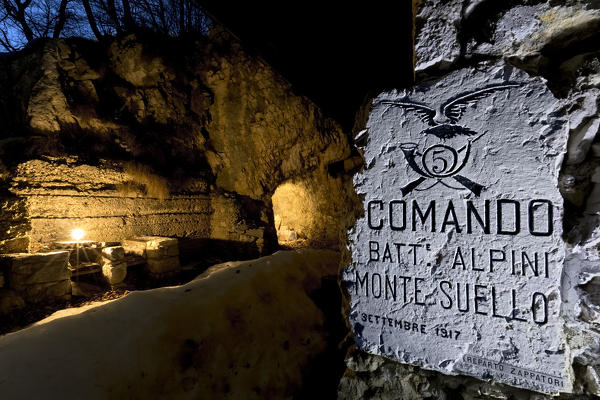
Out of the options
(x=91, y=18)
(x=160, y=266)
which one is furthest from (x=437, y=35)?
(x=91, y=18)

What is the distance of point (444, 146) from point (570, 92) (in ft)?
1.56

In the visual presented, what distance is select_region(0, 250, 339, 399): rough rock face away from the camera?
1.75 meters

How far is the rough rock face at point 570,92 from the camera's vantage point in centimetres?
101

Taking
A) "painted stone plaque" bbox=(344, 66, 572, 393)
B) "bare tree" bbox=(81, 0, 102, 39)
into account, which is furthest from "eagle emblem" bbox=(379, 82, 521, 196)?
"bare tree" bbox=(81, 0, 102, 39)

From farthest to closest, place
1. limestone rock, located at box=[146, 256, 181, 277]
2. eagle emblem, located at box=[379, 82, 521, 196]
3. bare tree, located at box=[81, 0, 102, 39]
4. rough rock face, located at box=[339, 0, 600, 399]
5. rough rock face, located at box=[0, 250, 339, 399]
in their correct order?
bare tree, located at box=[81, 0, 102, 39], limestone rock, located at box=[146, 256, 181, 277], rough rock face, located at box=[0, 250, 339, 399], eagle emblem, located at box=[379, 82, 521, 196], rough rock face, located at box=[339, 0, 600, 399]

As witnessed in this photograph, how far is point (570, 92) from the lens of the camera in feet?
3.39

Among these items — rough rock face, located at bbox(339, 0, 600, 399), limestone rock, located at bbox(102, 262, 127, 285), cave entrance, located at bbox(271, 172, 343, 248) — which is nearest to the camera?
rough rock face, located at bbox(339, 0, 600, 399)

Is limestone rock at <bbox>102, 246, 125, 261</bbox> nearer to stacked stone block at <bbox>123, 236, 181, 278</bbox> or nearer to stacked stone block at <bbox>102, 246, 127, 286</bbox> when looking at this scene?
stacked stone block at <bbox>102, 246, 127, 286</bbox>

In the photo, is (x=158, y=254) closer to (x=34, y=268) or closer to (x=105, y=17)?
(x=34, y=268)

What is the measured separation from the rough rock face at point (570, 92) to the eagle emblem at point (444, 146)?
0.17 metres

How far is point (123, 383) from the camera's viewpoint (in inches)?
70.2

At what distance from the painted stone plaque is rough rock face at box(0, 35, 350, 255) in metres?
4.51

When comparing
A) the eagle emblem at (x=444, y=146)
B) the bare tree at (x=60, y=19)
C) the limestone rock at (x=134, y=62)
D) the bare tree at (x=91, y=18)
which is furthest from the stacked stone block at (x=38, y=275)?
the bare tree at (x=60, y=19)

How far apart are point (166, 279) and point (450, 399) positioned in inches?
217
